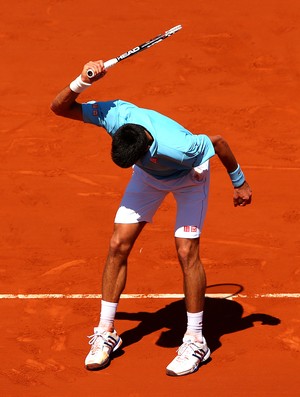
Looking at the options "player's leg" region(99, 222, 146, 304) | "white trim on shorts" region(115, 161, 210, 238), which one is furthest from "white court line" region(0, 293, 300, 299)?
"white trim on shorts" region(115, 161, 210, 238)

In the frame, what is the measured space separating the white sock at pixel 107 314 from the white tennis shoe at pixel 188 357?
620mm

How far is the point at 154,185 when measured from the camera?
976 cm

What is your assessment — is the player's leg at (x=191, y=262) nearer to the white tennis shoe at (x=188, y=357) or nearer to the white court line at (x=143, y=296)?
the white tennis shoe at (x=188, y=357)

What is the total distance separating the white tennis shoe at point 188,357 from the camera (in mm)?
9578

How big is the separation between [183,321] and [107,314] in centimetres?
94

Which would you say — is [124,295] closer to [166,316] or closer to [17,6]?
[166,316]

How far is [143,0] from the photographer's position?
54.7 ft

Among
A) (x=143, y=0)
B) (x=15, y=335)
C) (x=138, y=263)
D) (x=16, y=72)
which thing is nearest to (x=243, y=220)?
(x=138, y=263)

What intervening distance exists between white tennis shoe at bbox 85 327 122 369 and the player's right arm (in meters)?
1.81

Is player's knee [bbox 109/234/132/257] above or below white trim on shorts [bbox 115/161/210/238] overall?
below

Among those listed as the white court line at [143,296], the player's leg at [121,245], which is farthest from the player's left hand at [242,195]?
the white court line at [143,296]

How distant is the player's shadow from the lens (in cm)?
1025

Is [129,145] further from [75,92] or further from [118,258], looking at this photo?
[118,258]

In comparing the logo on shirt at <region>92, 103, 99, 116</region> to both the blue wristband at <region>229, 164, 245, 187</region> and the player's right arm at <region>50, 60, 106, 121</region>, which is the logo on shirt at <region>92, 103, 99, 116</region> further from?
the blue wristband at <region>229, 164, 245, 187</region>
